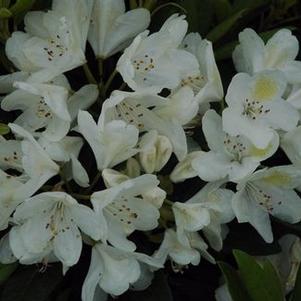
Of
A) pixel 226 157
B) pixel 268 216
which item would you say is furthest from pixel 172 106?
pixel 268 216

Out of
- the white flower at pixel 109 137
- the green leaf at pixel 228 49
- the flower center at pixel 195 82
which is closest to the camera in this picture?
the white flower at pixel 109 137

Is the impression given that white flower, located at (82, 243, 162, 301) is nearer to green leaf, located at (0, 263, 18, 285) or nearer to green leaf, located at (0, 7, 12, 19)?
green leaf, located at (0, 263, 18, 285)

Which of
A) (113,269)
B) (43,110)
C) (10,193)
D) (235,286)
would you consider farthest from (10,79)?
(235,286)

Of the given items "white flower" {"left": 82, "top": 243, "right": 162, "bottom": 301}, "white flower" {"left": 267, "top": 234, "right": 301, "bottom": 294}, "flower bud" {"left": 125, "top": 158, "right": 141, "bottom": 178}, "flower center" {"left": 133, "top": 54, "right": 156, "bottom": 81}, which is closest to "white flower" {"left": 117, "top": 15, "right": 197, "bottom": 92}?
"flower center" {"left": 133, "top": 54, "right": 156, "bottom": 81}

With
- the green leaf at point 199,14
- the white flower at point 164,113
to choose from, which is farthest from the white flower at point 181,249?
the green leaf at point 199,14

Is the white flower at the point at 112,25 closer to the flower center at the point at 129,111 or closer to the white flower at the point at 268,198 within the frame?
the flower center at the point at 129,111
